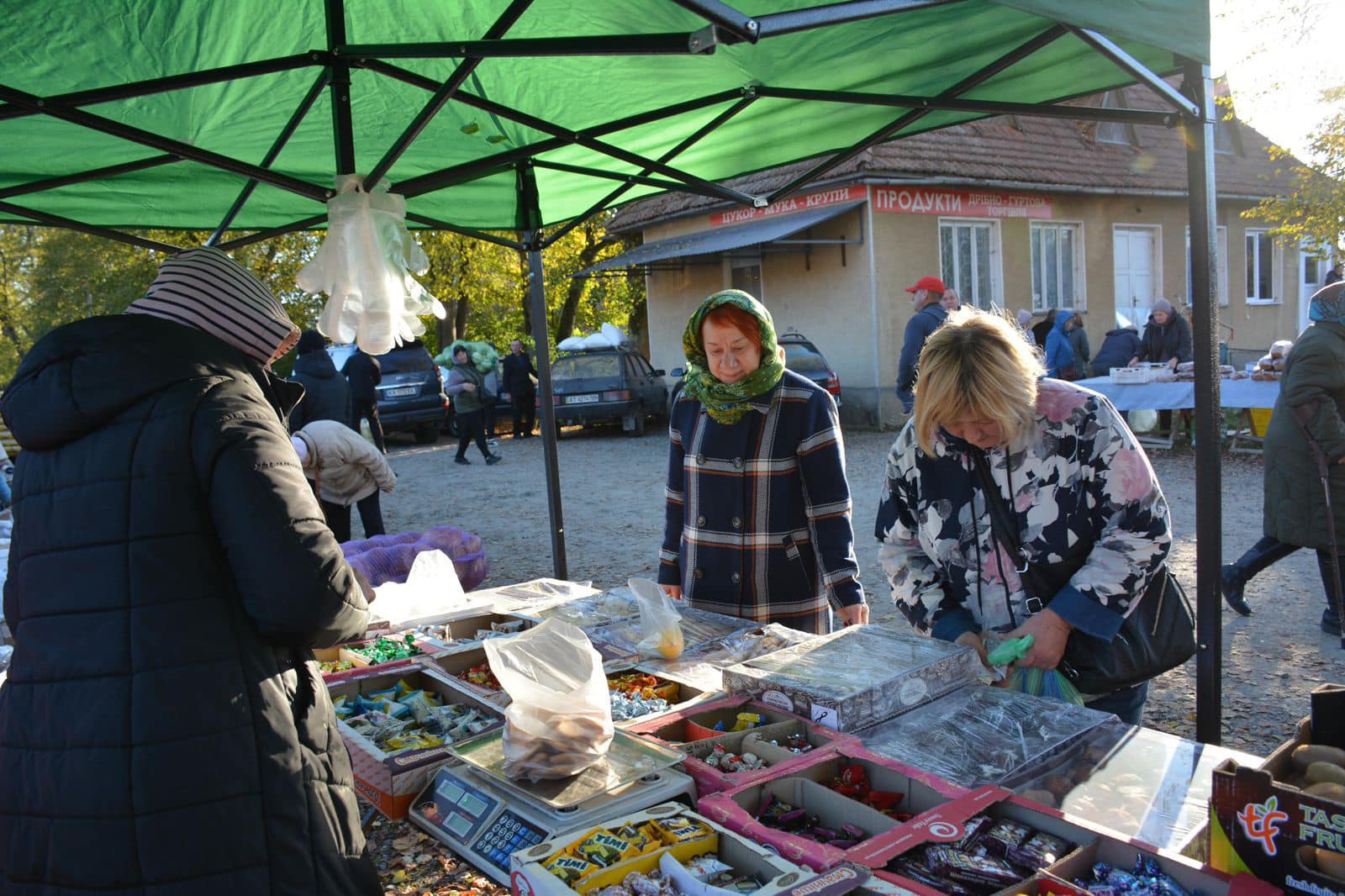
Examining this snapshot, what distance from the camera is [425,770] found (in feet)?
7.04

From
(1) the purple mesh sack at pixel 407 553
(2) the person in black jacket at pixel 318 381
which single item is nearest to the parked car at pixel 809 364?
(2) the person in black jacket at pixel 318 381

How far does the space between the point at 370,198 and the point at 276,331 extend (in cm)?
119

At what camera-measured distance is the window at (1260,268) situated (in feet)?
69.4

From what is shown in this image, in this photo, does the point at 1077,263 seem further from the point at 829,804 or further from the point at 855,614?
the point at 829,804

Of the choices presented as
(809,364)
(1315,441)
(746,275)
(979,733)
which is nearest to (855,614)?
(979,733)

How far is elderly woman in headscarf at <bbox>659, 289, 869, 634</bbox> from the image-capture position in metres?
3.02

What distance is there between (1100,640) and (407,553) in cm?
407

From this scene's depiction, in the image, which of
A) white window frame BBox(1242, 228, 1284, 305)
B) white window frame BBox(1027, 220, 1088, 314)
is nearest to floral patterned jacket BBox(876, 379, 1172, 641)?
white window frame BBox(1027, 220, 1088, 314)

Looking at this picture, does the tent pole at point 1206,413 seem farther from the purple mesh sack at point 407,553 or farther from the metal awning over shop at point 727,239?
the metal awning over shop at point 727,239

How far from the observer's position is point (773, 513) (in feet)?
10.1

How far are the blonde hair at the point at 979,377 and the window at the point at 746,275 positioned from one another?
50.3 ft

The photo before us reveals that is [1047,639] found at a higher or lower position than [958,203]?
lower

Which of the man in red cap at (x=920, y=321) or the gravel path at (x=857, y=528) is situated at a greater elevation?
the man in red cap at (x=920, y=321)

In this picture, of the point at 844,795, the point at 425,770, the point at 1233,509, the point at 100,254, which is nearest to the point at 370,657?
the point at 425,770
